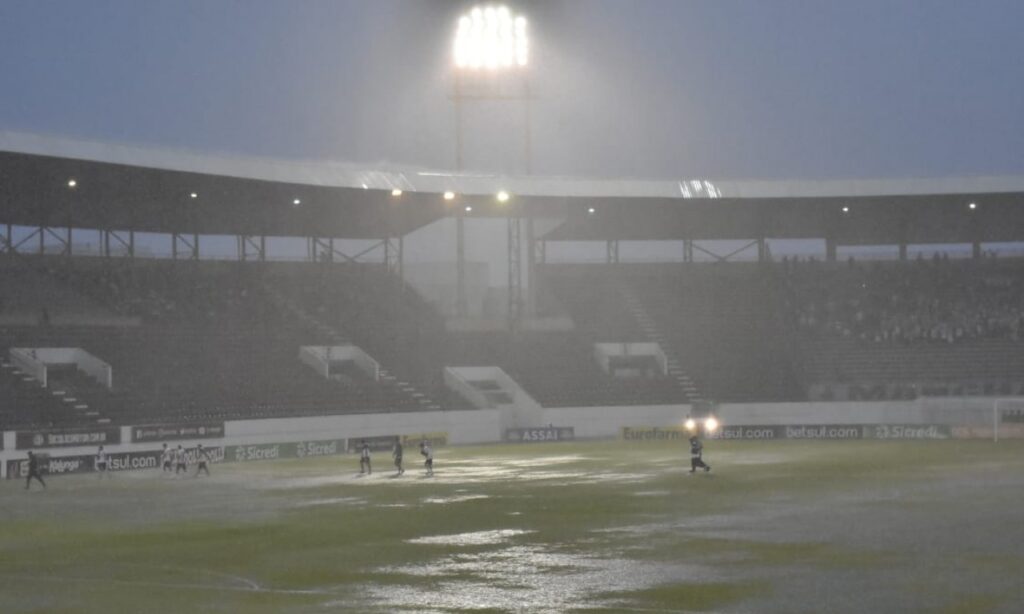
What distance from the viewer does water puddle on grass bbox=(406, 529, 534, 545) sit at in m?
25.0

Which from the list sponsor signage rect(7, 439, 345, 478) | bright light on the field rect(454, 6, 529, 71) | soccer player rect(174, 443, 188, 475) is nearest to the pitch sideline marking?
sponsor signage rect(7, 439, 345, 478)

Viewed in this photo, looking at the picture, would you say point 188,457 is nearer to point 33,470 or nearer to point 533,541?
point 33,470

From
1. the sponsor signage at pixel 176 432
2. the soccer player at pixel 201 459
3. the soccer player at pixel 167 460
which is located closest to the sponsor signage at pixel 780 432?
the sponsor signage at pixel 176 432

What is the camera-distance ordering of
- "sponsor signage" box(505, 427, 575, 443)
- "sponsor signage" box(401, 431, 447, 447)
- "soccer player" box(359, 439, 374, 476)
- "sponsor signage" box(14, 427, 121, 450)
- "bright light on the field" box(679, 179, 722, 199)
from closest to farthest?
"soccer player" box(359, 439, 374, 476) < "sponsor signage" box(14, 427, 121, 450) < "sponsor signage" box(401, 431, 447, 447) < "sponsor signage" box(505, 427, 575, 443) < "bright light on the field" box(679, 179, 722, 199)

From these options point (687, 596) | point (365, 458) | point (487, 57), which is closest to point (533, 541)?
point (687, 596)

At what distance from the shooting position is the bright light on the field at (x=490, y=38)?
71.8 m

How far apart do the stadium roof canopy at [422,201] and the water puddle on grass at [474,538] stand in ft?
90.3

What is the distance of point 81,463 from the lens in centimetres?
4647

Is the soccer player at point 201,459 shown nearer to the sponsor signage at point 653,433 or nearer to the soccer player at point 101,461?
the soccer player at point 101,461

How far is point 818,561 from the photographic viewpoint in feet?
Answer: 70.3

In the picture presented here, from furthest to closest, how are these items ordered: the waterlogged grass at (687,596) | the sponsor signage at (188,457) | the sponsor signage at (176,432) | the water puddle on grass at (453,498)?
the sponsor signage at (176,432) → the sponsor signage at (188,457) → the water puddle on grass at (453,498) → the waterlogged grass at (687,596)

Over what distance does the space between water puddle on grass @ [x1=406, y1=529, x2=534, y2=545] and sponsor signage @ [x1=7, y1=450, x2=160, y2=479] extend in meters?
22.6

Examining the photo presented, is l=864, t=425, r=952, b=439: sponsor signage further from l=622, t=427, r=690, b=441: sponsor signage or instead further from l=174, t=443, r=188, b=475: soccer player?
l=174, t=443, r=188, b=475: soccer player

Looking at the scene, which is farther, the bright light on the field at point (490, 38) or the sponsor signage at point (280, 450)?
the bright light on the field at point (490, 38)
